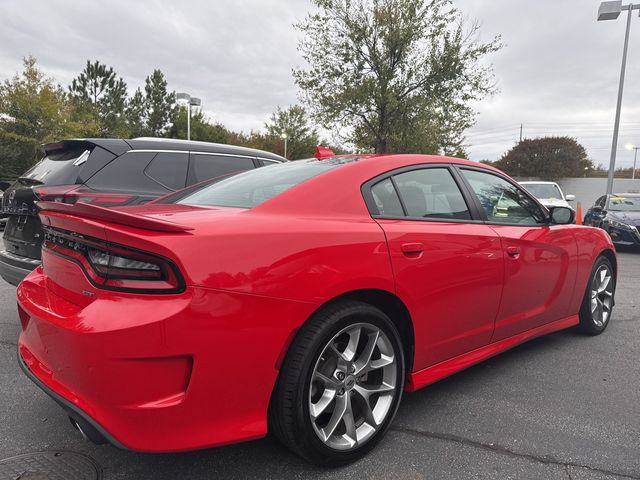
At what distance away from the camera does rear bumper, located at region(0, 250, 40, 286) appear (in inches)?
143

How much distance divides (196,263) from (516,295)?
216cm

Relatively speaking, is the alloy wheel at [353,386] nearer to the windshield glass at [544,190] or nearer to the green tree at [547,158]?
the windshield glass at [544,190]

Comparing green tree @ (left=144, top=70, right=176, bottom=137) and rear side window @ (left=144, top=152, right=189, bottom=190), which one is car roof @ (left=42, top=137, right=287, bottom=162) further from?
green tree @ (left=144, top=70, right=176, bottom=137)

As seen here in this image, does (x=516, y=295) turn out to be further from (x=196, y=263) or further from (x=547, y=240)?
(x=196, y=263)

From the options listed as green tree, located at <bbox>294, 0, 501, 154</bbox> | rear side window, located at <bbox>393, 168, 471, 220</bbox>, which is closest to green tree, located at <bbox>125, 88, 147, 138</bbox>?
green tree, located at <bbox>294, 0, 501, 154</bbox>

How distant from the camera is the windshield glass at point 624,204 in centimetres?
1095

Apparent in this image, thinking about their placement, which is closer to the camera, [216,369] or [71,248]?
[216,369]

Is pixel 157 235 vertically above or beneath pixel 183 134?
beneath

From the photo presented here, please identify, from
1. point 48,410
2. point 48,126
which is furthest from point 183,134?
point 48,410

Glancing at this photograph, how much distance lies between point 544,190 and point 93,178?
12.4m

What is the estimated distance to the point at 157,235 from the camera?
1.65 metres

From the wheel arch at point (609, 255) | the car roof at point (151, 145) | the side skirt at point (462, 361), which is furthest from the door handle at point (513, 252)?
the car roof at point (151, 145)

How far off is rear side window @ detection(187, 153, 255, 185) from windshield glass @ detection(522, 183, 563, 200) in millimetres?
9986

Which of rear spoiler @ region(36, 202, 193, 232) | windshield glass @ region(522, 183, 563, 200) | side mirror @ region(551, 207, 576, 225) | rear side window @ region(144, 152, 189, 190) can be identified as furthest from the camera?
windshield glass @ region(522, 183, 563, 200)
